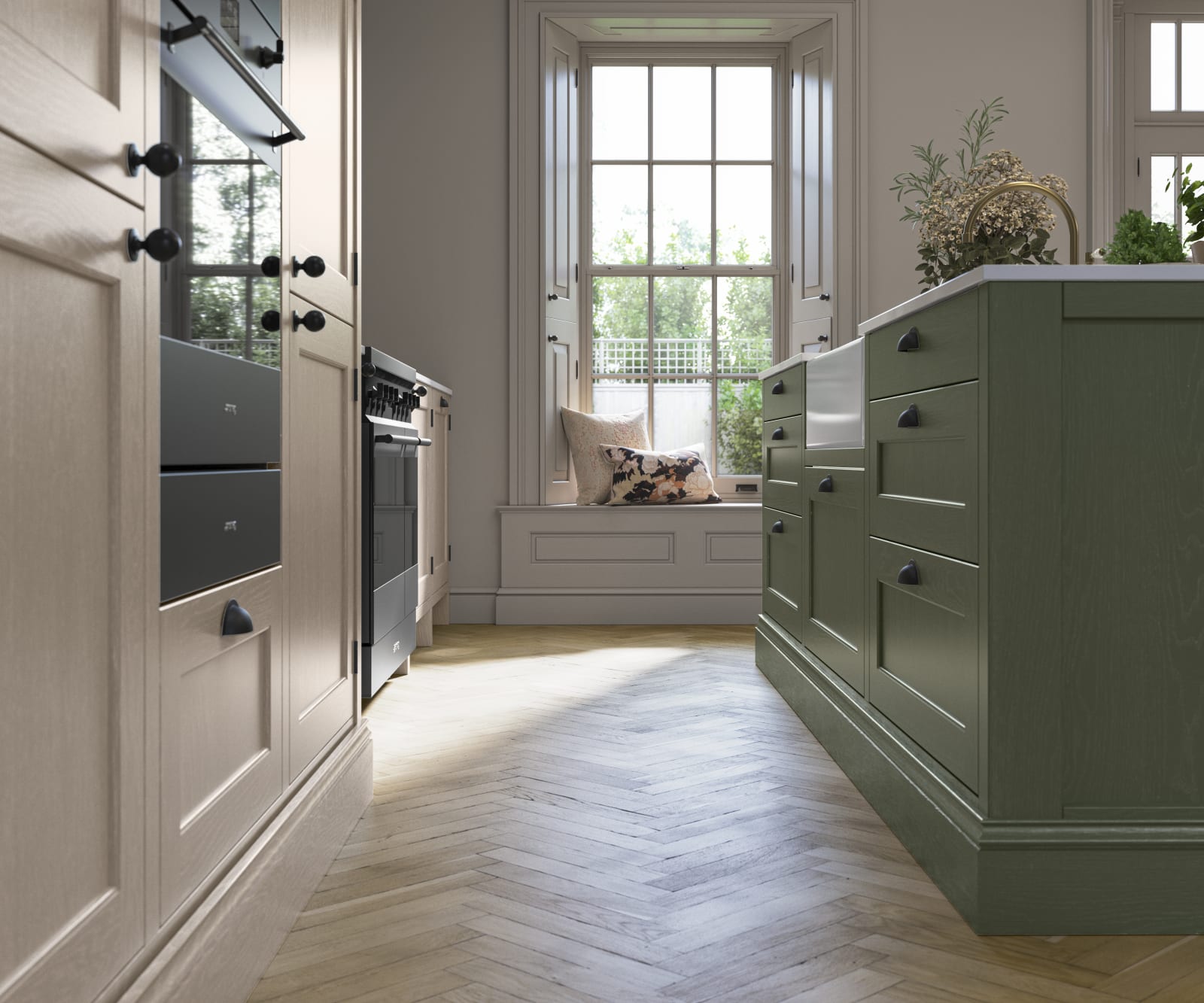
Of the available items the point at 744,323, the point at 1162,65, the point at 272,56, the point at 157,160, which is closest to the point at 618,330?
the point at 744,323

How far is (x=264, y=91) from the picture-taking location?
55.7 inches

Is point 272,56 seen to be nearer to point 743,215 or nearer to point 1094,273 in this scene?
point 1094,273

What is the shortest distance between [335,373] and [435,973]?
107 cm

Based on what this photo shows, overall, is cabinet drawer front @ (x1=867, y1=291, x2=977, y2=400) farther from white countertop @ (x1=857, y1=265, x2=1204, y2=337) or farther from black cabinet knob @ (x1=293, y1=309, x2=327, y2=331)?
black cabinet knob @ (x1=293, y1=309, x2=327, y2=331)

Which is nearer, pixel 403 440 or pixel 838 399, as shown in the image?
pixel 838 399

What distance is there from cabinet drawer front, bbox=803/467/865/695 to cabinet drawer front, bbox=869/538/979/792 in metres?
0.13

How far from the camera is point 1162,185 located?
4754 millimetres

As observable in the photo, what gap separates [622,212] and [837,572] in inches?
111

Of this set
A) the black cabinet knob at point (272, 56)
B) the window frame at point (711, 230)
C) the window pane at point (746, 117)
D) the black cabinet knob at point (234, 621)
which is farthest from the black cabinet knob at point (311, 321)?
the window pane at point (746, 117)

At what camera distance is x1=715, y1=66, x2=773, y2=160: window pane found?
4840mm

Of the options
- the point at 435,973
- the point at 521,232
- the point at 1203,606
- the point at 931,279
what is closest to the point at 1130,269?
the point at 1203,606

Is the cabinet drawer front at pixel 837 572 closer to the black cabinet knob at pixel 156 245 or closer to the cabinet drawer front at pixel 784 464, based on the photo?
the cabinet drawer front at pixel 784 464

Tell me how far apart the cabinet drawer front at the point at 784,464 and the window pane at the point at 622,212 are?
1687mm

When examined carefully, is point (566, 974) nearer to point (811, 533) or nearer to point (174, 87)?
point (174, 87)
